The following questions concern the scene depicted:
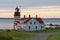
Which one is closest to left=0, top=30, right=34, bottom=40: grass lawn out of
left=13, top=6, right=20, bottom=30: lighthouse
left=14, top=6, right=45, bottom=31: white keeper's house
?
left=14, top=6, right=45, bottom=31: white keeper's house

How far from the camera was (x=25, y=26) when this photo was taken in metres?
61.6

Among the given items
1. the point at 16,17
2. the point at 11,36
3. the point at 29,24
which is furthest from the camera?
the point at 16,17

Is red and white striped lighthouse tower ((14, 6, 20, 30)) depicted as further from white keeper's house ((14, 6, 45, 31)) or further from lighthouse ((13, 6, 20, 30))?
white keeper's house ((14, 6, 45, 31))

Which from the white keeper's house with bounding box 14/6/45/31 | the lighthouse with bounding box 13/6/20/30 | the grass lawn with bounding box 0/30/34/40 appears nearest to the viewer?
the grass lawn with bounding box 0/30/34/40

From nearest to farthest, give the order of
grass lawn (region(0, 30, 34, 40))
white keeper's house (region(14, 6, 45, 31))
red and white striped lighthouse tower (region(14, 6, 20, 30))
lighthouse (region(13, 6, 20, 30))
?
1. grass lawn (region(0, 30, 34, 40))
2. white keeper's house (region(14, 6, 45, 31))
3. lighthouse (region(13, 6, 20, 30))
4. red and white striped lighthouse tower (region(14, 6, 20, 30))

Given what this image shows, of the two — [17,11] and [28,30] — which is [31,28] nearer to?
[28,30]

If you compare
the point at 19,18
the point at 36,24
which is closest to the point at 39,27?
the point at 36,24

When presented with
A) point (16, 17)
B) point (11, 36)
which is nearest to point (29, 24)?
point (16, 17)

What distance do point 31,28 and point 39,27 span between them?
6.48 ft

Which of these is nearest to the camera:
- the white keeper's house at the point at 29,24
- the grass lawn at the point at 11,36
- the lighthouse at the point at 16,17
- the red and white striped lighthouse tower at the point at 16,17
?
the grass lawn at the point at 11,36

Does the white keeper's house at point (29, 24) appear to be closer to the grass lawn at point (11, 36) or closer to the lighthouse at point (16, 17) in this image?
the lighthouse at point (16, 17)

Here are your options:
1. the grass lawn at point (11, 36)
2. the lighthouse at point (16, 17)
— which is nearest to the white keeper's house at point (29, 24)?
the lighthouse at point (16, 17)

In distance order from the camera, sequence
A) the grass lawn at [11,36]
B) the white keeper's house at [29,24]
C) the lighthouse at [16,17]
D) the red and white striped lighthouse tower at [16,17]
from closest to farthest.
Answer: the grass lawn at [11,36]
the white keeper's house at [29,24]
the lighthouse at [16,17]
the red and white striped lighthouse tower at [16,17]

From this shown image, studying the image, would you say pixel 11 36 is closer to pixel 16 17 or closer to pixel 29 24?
pixel 29 24
